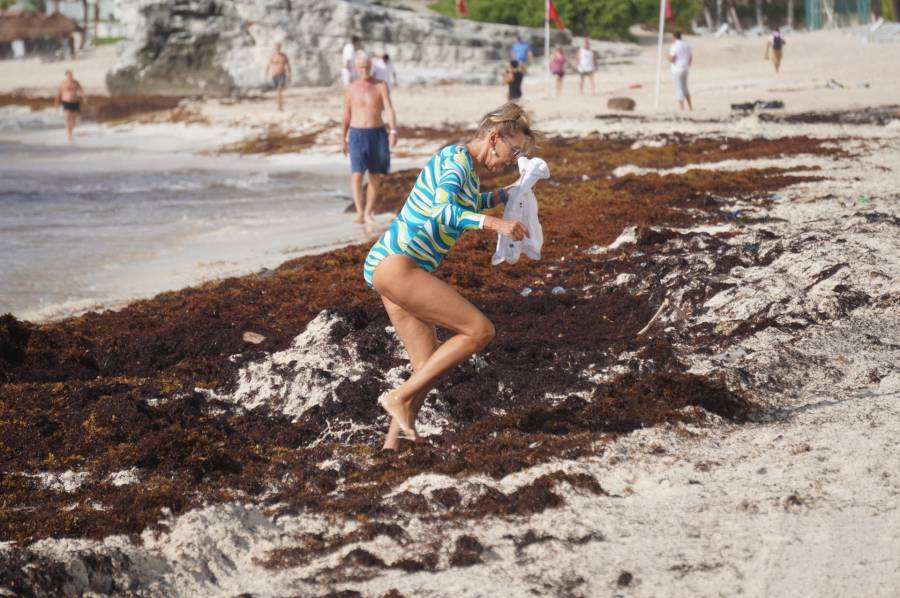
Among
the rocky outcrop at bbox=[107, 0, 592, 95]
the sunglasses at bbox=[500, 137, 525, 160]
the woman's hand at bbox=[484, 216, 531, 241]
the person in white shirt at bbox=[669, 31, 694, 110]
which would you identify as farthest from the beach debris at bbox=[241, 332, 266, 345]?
the rocky outcrop at bbox=[107, 0, 592, 95]

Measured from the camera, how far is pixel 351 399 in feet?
18.9

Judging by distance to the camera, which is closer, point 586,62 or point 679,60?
point 679,60

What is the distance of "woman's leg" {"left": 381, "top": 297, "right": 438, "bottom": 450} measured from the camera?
4832 millimetres

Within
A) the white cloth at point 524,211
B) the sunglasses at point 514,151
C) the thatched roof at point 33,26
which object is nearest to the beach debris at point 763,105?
the white cloth at point 524,211

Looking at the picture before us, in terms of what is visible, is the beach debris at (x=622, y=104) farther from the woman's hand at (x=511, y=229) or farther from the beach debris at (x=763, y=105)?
the woman's hand at (x=511, y=229)

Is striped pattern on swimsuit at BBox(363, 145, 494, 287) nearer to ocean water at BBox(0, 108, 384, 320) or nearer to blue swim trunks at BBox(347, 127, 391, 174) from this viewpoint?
ocean water at BBox(0, 108, 384, 320)

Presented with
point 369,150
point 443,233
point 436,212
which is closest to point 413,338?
point 443,233

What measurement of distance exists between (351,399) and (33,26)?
6353 cm

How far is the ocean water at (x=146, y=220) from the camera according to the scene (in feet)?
32.6

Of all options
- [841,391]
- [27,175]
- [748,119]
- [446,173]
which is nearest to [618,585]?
[446,173]

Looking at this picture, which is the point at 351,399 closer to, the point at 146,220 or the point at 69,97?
the point at 146,220

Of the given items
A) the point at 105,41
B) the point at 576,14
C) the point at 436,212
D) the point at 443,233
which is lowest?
the point at 443,233

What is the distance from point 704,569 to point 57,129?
3150cm

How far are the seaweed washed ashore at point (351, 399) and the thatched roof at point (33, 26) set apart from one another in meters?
58.3
